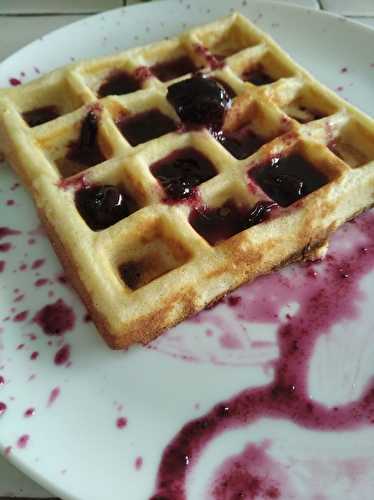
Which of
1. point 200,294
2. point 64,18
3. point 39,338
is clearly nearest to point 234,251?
point 200,294

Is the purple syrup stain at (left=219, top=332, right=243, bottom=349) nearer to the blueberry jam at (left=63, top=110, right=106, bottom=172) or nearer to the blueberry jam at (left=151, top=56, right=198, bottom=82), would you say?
the blueberry jam at (left=63, top=110, right=106, bottom=172)

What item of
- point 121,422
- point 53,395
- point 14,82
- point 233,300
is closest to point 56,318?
point 53,395

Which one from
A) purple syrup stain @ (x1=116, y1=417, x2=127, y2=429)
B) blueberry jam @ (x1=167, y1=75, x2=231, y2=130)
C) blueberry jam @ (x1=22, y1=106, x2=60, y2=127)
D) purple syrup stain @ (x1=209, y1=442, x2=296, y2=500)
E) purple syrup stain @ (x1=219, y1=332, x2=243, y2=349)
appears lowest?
purple syrup stain @ (x1=209, y1=442, x2=296, y2=500)

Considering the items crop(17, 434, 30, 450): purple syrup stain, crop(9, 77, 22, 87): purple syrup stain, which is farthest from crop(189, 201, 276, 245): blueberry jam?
crop(9, 77, 22, 87): purple syrup stain

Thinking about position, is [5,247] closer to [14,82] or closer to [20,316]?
[20,316]

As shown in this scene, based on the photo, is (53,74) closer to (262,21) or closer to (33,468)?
(262,21)

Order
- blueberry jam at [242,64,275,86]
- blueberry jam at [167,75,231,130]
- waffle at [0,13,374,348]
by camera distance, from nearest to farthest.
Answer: waffle at [0,13,374,348] < blueberry jam at [167,75,231,130] < blueberry jam at [242,64,275,86]
